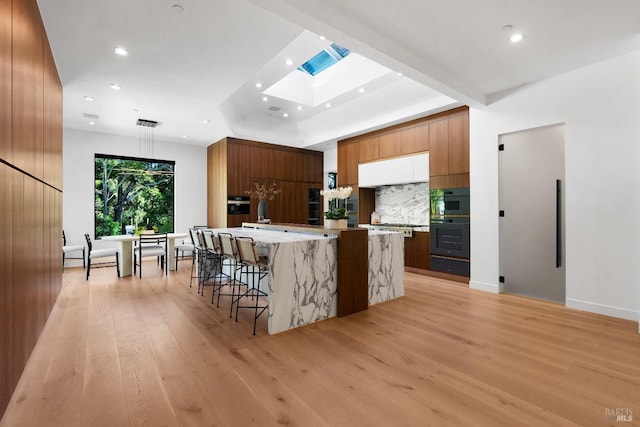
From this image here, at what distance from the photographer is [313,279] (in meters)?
3.26

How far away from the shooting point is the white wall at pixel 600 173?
130 inches

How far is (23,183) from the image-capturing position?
2164 millimetres

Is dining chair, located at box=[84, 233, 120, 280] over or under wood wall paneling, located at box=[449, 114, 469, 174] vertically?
A: under

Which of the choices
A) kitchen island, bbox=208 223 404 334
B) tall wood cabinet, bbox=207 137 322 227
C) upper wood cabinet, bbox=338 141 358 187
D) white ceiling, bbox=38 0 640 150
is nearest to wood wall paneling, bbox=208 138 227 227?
tall wood cabinet, bbox=207 137 322 227

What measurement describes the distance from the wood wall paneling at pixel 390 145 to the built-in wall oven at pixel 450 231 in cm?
119

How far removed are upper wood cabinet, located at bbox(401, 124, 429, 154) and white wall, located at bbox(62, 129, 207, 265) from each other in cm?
544

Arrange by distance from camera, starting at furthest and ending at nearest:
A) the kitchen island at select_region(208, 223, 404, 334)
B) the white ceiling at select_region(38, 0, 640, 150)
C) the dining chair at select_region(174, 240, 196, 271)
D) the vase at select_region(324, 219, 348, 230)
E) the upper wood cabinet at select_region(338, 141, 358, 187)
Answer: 1. the upper wood cabinet at select_region(338, 141, 358, 187)
2. the dining chair at select_region(174, 240, 196, 271)
3. the vase at select_region(324, 219, 348, 230)
4. the kitchen island at select_region(208, 223, 404, 334)
5. the white ceiling at select_region(38, 0, 640, 150)

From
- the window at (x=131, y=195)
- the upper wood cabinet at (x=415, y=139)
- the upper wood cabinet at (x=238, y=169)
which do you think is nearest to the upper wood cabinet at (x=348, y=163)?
the upper wood cabinet at (x=415, y=139)

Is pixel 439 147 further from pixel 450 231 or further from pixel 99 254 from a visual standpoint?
pixel 99 254

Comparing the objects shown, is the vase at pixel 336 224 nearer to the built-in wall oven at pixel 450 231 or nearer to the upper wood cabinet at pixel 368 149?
the built-in wall oven at pixel 450 231

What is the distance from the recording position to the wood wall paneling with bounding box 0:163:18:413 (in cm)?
172

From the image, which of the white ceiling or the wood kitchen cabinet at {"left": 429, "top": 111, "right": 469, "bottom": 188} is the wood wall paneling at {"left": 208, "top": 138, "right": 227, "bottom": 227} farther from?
the wood kitchen cabinet at {"left": 429, "top": 111, "right": 469, "bottom": 188}

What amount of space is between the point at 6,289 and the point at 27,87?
59.1 inches

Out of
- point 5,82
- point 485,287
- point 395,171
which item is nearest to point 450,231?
point 485,287
